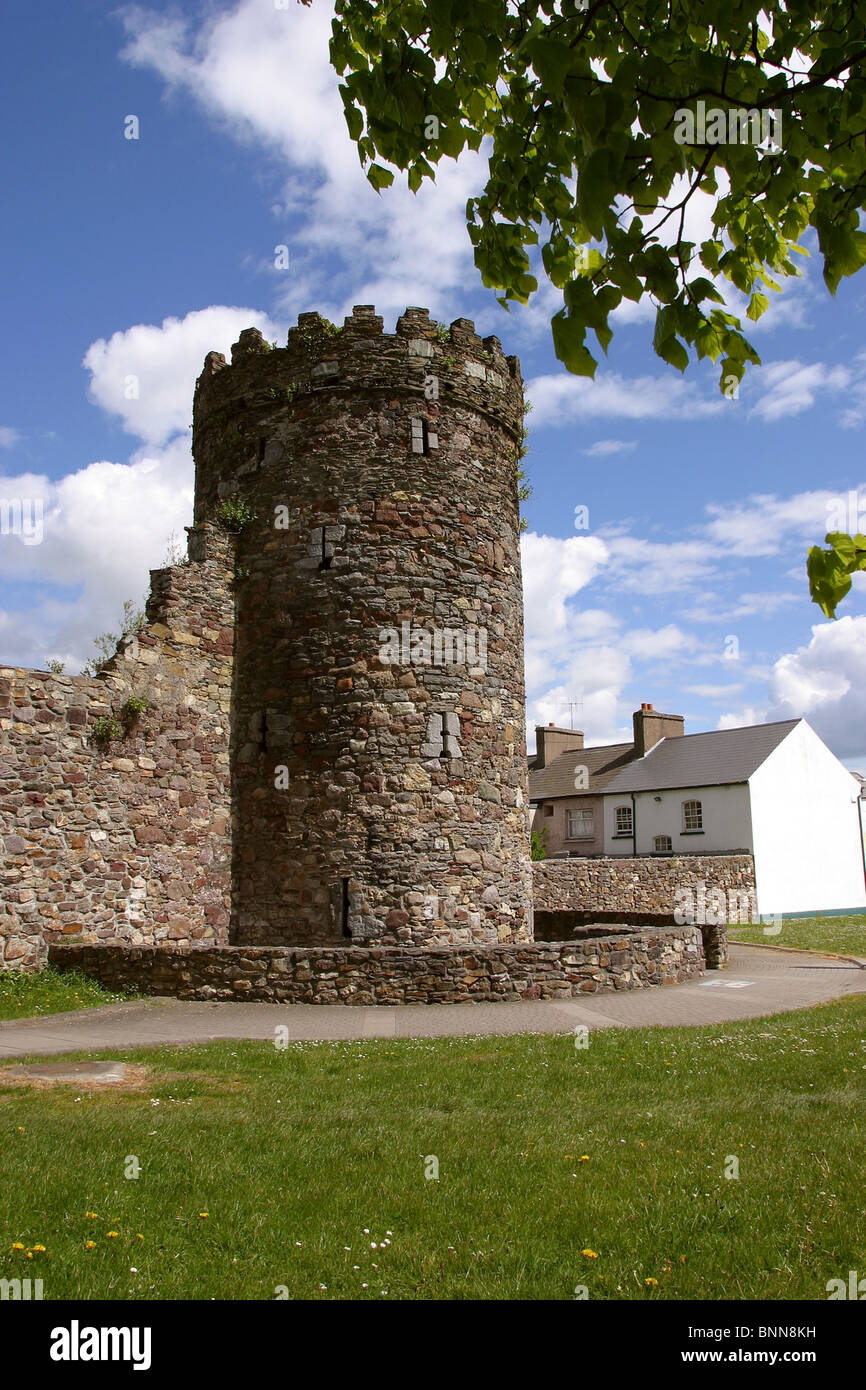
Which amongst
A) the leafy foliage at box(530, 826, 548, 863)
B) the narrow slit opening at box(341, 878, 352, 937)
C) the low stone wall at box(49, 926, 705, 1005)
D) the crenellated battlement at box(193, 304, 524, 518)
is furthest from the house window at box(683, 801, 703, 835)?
the low stone wall at box(49, 926, 705, 1005)

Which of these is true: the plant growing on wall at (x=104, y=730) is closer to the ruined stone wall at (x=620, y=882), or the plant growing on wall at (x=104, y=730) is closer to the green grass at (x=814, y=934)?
the green grass at (x=814, y=934)

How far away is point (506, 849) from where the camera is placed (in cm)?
1616

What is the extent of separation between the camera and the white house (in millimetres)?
37594

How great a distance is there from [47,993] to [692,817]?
31.3 m

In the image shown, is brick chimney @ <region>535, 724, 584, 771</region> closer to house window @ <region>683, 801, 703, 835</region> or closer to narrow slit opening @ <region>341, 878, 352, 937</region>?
house window @ <region>683, 801, 703, 835</region>

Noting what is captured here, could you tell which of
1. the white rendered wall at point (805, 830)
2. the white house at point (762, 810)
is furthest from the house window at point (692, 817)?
the white rendered wall at point (805, 830)

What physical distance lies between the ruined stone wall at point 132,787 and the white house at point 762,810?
26570 millimetres

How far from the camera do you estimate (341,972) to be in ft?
41.3

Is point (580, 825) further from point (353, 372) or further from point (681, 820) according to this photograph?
point (353, 372)

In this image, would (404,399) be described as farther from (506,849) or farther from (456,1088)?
(456,1088)

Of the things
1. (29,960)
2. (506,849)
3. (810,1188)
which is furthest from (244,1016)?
(810,1188)

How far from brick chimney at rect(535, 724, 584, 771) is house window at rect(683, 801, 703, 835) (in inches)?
414

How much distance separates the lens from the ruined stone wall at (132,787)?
13.1 m

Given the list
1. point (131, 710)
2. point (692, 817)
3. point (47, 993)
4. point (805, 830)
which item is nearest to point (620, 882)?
point (692, 817)
